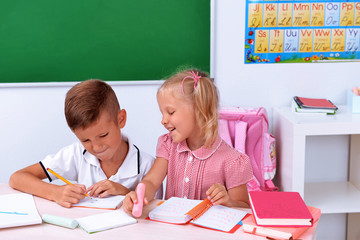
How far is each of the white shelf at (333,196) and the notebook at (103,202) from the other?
3.88 feet

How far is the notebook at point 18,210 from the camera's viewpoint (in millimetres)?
1273

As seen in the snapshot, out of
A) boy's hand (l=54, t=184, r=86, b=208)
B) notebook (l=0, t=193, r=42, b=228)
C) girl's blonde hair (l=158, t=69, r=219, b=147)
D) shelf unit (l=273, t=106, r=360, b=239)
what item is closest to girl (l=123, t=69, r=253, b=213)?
girl's blonde hair (l=158, t=69, r=219, b=147)

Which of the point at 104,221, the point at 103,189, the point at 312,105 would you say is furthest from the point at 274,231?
the point at 312,105

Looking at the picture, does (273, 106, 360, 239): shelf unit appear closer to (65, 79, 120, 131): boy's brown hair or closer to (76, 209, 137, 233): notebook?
(65, 79, 120, 131): boy's brown hair

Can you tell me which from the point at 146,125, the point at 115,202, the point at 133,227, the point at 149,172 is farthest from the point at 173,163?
the point at 146,125

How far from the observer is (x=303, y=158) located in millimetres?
2191

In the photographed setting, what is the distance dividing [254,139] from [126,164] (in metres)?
0.85

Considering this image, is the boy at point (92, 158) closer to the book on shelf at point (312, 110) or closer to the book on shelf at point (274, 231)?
the book on shelf at point (274, 231)

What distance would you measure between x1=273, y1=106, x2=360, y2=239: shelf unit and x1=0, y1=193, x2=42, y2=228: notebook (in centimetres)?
126

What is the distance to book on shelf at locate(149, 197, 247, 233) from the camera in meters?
1.26

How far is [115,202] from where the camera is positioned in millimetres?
1431

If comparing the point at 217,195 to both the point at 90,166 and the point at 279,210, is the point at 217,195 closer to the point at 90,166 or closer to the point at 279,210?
the point at 279,210

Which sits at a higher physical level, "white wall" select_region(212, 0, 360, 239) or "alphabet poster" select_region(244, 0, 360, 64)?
"alphabet poster" select_region(244, 0, 360, 64)

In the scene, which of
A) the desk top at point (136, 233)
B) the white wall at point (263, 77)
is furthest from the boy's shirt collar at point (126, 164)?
the white wall at point (263, 77)
